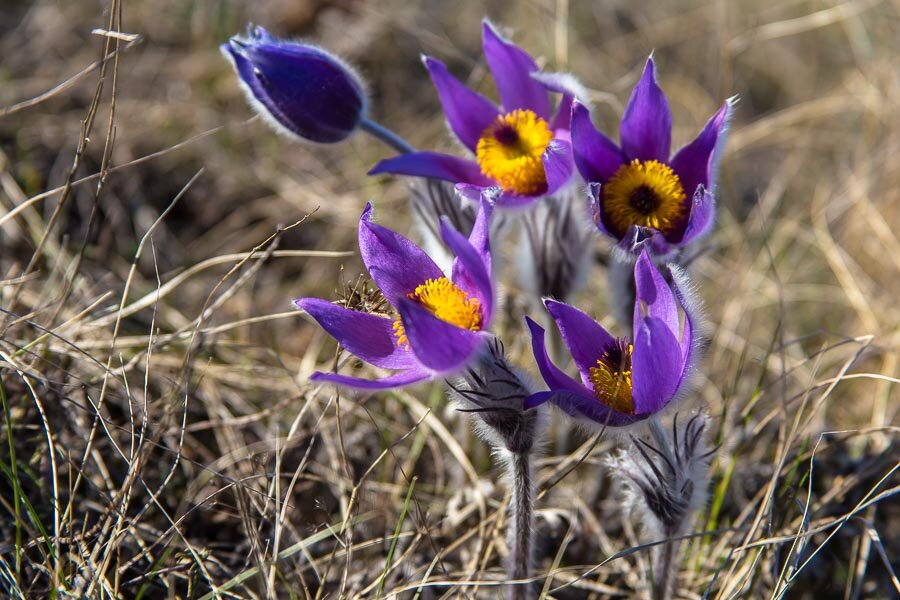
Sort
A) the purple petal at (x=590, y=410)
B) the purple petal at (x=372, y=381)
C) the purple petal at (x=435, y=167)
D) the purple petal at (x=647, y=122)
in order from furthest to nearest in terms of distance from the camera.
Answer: the purple petal at (x=435, y=167) → the purple petal at (x=647, y=122) → the purple petal at (x=590, y=410) → the purple petal at (x=372, y=381)

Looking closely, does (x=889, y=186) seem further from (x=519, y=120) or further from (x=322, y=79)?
(x=322, y=79)

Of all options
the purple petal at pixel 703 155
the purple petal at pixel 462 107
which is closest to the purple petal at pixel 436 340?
the purple petal at pixel 703 155

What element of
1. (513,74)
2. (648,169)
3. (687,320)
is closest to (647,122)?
(648,169)

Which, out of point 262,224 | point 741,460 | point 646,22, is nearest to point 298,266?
point 262,224

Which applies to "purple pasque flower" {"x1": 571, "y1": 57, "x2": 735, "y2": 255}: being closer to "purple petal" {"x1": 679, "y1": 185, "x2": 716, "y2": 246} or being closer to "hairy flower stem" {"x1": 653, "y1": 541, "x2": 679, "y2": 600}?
"purple petal" {"x1": 679, "y1": 185, "x2": 716, "y2": 246}

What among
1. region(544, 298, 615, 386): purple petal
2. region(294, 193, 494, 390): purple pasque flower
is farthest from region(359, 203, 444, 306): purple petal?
region(544, 298, 615, 386): purple petal

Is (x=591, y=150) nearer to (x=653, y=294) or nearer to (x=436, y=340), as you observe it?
(x=653, y=294)

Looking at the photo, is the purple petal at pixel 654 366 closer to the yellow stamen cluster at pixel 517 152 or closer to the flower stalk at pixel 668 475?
the flower stalk at pixel 668 475
